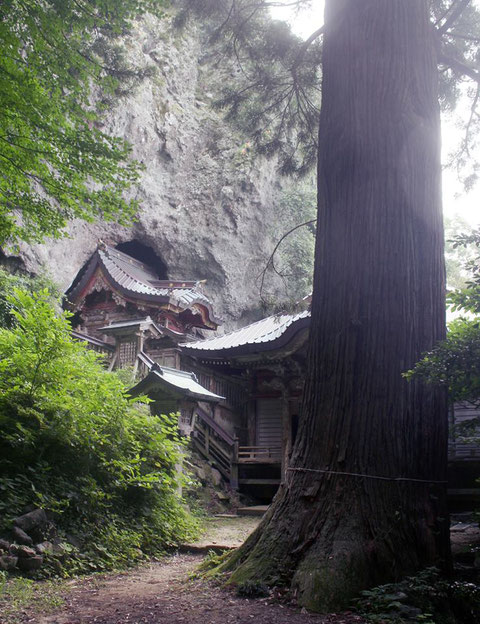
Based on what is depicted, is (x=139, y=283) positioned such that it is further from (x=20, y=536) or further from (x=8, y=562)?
(x=8, y=562)

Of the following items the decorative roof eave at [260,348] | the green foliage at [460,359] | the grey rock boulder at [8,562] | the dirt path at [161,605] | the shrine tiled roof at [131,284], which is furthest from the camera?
the shrine tiled roof at [131,284]

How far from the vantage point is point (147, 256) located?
79.4ft

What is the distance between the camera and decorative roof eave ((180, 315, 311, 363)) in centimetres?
1245

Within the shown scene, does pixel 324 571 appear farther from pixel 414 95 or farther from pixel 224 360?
pixel 224 360

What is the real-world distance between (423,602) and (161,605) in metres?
1.60

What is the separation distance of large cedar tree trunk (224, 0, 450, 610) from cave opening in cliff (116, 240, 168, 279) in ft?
65.3

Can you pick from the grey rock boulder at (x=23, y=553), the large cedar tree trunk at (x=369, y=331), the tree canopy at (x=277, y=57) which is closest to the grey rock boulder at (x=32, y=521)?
the grey rock boulder at (x=23, y=553)

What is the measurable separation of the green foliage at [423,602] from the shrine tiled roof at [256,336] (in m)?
9.08

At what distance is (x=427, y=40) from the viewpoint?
4445 millimetres

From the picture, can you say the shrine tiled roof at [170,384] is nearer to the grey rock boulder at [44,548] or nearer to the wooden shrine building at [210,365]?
the wooden shrine building at [210,365]

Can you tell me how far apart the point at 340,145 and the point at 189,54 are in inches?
974

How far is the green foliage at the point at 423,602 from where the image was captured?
8.38 feet

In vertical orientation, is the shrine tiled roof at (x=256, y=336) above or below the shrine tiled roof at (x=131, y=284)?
below

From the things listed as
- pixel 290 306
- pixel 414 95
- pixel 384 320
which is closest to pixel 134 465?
pixel 290 306
